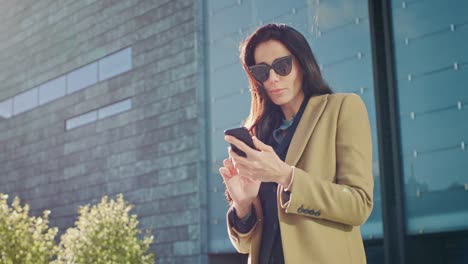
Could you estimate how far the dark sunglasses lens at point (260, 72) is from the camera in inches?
90.9

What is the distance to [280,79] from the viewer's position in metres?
2.31

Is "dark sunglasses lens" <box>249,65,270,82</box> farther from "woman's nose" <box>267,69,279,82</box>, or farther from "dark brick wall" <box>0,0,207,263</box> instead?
"dark brick wall" <box>0,0,207,263</box>

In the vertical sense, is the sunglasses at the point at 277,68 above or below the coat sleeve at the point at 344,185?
above

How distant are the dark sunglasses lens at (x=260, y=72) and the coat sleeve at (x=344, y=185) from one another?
28 centimetres

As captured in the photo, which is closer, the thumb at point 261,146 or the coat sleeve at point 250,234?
the thumb at point 261,146

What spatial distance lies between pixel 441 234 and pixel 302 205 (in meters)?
12.2

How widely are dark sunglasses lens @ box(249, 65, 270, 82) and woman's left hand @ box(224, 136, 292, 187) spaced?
11.7 inches

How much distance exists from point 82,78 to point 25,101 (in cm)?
402

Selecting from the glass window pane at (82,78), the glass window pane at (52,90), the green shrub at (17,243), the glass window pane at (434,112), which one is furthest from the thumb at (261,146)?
the glass window pane at (52,90)

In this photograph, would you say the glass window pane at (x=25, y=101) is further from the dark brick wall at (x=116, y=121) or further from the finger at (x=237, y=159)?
the finger at (x=237, y=159)

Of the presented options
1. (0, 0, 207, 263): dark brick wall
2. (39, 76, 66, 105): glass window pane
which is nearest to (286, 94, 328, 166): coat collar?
(0, 0, 207, 263): dark brick wall

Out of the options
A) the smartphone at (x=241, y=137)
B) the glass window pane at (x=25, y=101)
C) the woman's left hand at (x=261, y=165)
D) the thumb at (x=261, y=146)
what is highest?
the glass window pane at (x=25, y=101)

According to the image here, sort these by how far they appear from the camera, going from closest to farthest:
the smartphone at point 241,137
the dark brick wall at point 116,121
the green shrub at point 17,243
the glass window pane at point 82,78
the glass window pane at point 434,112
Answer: the smartphone at point 241,137, the glass window pane at point 434,112, the green shrub at point 17,243, the dark brick wall at point 116,121, the glass window pane at point 82,78

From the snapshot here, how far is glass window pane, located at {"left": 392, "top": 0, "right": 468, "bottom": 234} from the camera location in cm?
1326
